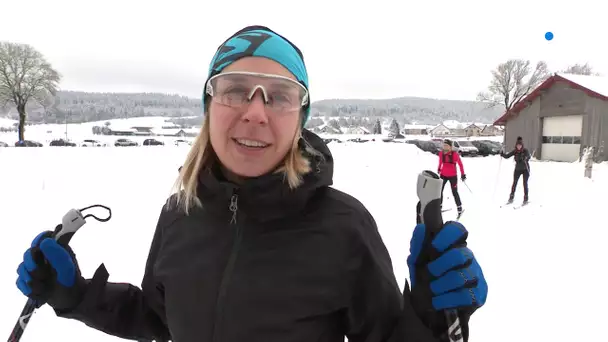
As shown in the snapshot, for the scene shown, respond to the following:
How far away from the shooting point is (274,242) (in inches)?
55.8

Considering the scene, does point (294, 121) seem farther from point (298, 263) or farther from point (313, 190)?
point (298, 263)

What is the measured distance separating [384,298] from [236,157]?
75 centimetres

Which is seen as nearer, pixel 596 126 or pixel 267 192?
pixel 267 192

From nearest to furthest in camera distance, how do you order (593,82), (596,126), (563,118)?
(596,126)
(593,82)
(563,118)

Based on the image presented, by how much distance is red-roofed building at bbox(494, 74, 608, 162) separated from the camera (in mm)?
22391

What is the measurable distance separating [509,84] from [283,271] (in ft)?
184

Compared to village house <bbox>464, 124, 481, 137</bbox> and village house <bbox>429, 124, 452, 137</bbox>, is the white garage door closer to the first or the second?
village house <bbox>464, 124, 481, 137</bbox>

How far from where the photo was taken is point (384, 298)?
4.51 feet

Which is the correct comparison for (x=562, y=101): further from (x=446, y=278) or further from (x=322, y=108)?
(x=322, y=108)

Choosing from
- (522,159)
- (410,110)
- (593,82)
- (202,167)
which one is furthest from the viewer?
(410,110)

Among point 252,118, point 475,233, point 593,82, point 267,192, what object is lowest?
point 475,233

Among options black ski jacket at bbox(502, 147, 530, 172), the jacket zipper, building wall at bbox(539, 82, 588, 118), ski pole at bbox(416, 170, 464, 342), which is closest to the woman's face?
the jacket zipper

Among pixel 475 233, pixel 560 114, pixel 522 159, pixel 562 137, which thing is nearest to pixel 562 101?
pixel 560 114

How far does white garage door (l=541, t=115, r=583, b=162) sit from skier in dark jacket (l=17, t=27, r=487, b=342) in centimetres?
2781
